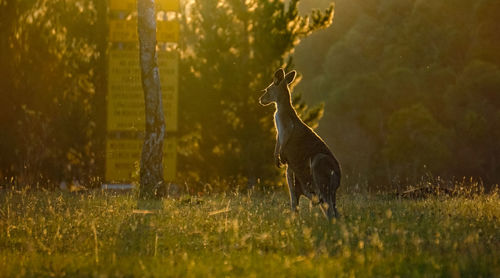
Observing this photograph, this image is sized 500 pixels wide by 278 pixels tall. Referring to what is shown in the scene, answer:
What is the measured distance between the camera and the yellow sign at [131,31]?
14.9 metres

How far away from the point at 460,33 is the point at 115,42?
3343 cm

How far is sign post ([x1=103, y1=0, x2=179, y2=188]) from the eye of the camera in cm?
1512

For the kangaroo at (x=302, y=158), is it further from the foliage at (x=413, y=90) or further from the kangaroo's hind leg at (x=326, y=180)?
the foliage at (x=413, y=90)

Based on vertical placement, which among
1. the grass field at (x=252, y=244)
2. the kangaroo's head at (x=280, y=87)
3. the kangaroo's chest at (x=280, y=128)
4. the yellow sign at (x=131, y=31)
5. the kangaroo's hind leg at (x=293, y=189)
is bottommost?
the grass field at (x=252, y=244)

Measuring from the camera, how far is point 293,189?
972cm

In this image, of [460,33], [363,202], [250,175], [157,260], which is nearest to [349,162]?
[460,33]

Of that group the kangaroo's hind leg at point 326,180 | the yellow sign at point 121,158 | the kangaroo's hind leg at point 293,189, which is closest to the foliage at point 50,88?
the yellow sign at point 121,158

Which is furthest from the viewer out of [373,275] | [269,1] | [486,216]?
[269,1]

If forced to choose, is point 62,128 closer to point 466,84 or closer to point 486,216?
point 486,216

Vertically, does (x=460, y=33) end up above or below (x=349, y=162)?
above

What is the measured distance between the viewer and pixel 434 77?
139 feet

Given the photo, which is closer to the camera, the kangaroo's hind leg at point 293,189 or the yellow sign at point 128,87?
the kangaroo's hind leg at point 293,189

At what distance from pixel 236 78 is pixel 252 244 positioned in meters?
14.7

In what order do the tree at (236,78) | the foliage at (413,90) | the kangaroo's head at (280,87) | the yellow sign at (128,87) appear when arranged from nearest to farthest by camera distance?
the kangaroo's head at (280,87)
the yellow sign at (128,87)
the tree at (236,78)
the foliage at (413,90)
